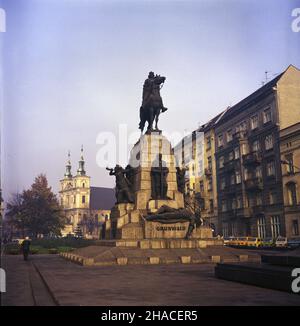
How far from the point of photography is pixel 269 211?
45062 mm

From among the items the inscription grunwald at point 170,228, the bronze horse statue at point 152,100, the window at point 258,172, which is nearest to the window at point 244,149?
the window at point 258,172

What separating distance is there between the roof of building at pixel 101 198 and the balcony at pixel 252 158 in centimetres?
10476

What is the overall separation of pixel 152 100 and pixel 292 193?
25103 mm

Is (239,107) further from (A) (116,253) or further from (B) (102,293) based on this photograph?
(B) (102,293)

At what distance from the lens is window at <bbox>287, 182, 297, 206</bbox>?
40.6m

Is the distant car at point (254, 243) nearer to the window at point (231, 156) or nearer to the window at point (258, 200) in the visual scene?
the window at point (258, 200)

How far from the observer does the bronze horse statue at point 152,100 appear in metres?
22.7

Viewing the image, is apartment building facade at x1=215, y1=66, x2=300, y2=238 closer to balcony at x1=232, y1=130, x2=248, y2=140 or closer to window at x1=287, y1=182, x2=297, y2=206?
balcony at x1=232, y1=130, x2=248, y2=140

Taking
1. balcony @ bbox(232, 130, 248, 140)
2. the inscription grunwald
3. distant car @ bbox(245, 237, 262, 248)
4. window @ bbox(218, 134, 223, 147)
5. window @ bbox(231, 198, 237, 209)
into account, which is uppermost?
window @ bbox(218, 134, 223, 147)

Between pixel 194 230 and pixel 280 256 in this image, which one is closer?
pixel 280 256

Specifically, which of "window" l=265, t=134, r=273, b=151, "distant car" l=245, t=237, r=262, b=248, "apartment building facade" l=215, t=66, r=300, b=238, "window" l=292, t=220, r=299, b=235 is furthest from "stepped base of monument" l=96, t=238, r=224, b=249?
"window" l=265, t=134, r=273, b=151

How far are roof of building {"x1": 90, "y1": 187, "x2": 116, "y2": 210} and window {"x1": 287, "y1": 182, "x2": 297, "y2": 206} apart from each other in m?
114
